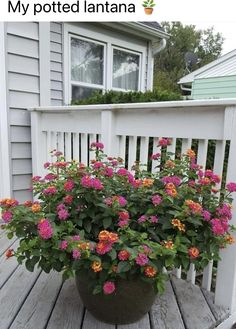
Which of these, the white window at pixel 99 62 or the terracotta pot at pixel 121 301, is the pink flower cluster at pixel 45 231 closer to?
the terracotta pot at pixel 121 301

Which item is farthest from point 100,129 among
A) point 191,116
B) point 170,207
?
point 170,207

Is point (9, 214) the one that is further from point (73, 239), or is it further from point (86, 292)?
point (86, 292)

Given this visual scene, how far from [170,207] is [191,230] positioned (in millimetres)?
140

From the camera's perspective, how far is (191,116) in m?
1.48

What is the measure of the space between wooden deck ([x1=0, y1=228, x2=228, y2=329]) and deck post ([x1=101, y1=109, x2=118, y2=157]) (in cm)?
89

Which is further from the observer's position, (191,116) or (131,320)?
(191,116)

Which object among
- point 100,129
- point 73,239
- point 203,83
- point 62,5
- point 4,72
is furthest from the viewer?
point 203,83

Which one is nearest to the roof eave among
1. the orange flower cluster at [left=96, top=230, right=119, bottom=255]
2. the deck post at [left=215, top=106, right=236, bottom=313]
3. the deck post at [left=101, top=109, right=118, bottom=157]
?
the deck post at [left=101, top=109, right=118, bottom=157]

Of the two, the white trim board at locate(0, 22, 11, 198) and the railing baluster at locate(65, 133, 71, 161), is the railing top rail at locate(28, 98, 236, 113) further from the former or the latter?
the white trim board at locate(0, 22, 11, 198)

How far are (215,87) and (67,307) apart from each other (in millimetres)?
6989

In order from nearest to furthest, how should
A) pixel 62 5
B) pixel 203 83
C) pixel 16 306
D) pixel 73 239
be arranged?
pixel 73 239 → pixel 16 306 → pixel 62 5 → pixel 203 83

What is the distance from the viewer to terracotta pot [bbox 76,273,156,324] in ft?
3.99

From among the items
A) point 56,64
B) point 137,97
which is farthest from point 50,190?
point 56,64

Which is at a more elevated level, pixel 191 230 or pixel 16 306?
pixel 191 230
